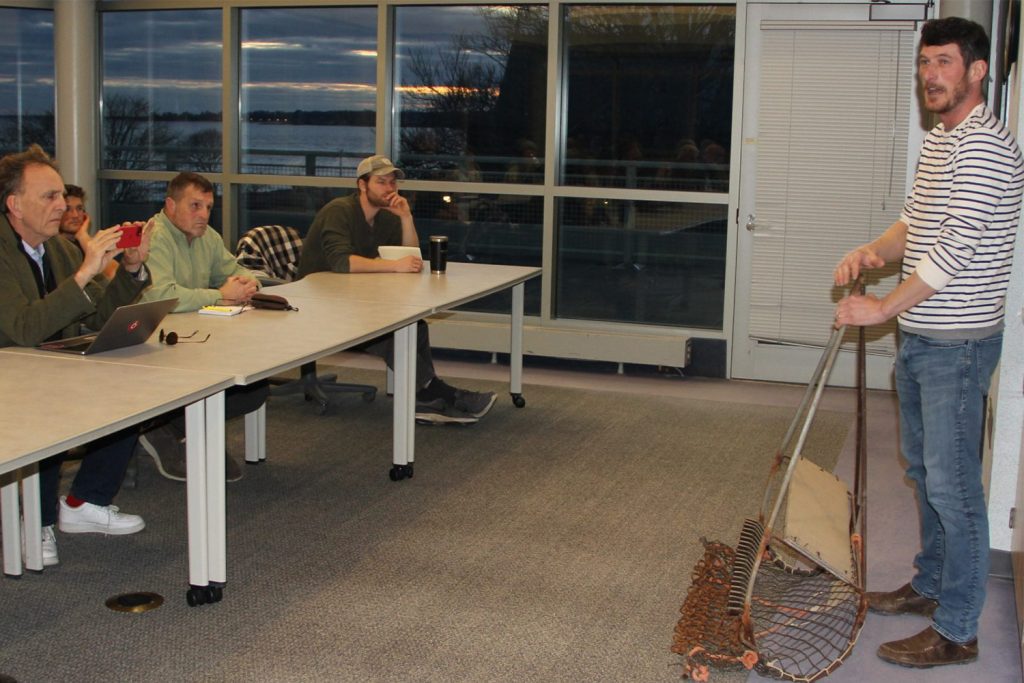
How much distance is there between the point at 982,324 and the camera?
2916mm

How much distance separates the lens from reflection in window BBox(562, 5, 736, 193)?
6.72 meters

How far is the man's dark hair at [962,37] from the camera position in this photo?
2809 millimetres

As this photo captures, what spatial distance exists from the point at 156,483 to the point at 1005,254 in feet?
10.2

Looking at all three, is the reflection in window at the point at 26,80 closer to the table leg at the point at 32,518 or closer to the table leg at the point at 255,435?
the table leg at the point at 255,435

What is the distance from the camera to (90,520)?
3855 millimetres

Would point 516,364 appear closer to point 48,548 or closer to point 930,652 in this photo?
point 48,548

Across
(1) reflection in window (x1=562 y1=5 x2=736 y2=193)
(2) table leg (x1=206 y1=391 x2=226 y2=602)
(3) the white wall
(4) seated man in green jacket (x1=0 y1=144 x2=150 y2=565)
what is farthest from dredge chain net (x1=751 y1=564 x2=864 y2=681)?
(1) reflection in window (x1=562 y1=5 x2=736 y2=193)

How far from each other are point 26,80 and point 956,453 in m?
7.32

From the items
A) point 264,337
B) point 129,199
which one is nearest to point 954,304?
point 264,337

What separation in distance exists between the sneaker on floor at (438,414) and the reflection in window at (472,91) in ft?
→ 6.49

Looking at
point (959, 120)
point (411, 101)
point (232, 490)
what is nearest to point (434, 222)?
Answer: point (411, 101)

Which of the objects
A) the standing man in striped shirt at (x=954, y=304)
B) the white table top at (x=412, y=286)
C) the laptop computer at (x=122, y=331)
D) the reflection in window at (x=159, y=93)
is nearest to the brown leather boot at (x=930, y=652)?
the standing man in striped shirt at (x=954, y=304)

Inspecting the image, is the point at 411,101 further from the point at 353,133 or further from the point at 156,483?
the point at 156,483

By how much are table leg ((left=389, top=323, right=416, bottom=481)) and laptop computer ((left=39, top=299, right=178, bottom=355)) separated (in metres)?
1.01
